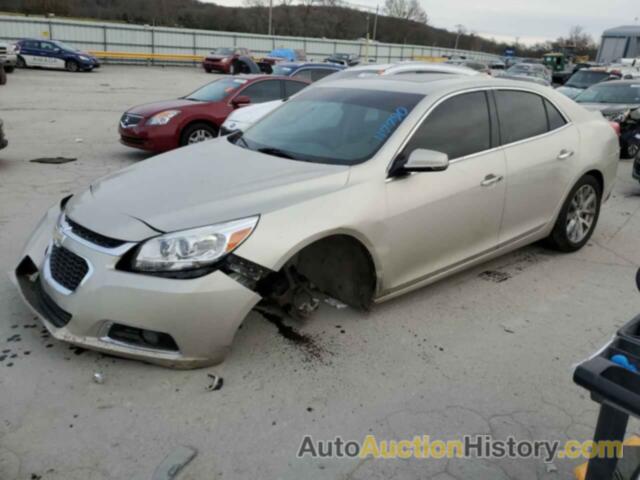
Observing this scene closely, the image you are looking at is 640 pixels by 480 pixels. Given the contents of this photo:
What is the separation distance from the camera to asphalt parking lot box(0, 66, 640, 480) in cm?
250

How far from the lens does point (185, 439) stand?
8.54ft

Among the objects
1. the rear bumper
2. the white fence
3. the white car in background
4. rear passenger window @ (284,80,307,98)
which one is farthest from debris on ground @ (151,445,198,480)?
the rear bumper

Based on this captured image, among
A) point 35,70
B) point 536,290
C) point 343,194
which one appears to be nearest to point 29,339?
point 343,194

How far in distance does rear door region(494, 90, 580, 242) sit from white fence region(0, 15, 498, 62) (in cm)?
3038

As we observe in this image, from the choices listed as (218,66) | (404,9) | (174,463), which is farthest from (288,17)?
(174,463)

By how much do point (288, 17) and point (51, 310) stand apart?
8712 cm

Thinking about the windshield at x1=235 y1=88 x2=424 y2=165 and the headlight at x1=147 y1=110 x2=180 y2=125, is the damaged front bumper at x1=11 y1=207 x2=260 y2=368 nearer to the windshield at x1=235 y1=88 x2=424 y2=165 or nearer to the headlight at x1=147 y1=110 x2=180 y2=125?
the windshield at x1=235 y1=88 x2=424 y2=165

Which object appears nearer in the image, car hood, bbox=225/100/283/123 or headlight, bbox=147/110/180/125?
car hood, bbox=225/100/283/123

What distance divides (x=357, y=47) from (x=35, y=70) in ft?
104

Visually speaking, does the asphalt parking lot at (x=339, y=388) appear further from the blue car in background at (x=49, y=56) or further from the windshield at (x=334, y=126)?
the blue car in background at (x=49, y=56)

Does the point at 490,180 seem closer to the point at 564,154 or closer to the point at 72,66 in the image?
the point at 564,154

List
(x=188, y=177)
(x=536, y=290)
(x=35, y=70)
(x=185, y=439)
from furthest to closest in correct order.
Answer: (x=35, y=70)
(x=536, y=290)
(x=188, y=177)
(x=185, y=439)

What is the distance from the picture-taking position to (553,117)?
15.7ft

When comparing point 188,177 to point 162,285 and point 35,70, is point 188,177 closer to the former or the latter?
point 162,285
